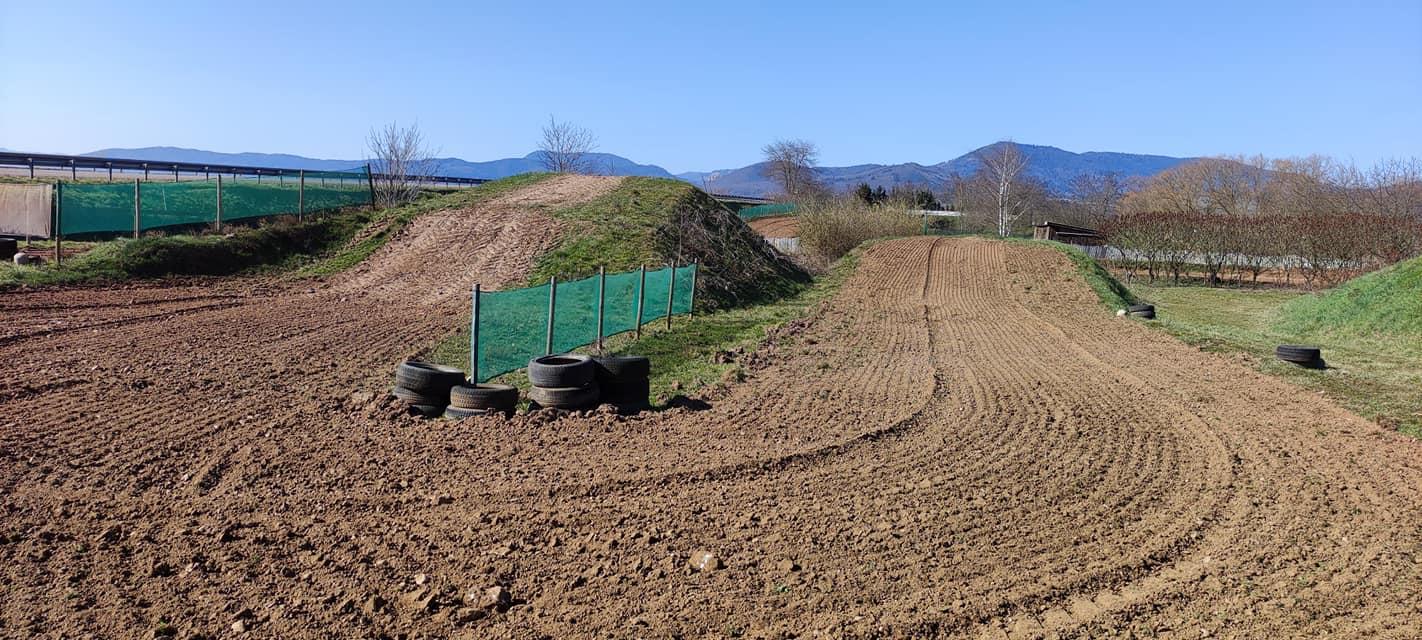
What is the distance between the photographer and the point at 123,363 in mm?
11234

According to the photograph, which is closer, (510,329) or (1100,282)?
(510,329)

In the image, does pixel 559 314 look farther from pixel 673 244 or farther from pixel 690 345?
pixel 673 244

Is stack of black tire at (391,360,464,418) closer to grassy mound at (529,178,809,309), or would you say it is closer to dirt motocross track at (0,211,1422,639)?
dirt motocross track at (0,211,1422,639)

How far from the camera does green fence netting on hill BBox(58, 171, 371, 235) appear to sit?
892 inches

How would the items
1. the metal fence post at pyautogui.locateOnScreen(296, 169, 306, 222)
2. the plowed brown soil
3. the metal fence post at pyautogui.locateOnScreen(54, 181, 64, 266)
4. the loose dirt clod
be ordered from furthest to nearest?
1. the plowed brown soil
2. the metal fence post at pyautogui.locateOnScreen(296, 169, 306, 222)
3. the metal fence post at pyautogui.locateOnScreen(54, 181, 64, 266)
4. the loose dirt clod

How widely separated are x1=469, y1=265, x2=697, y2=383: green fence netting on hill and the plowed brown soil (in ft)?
123

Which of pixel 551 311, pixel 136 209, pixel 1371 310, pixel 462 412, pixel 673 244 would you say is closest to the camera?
pixel 462 412

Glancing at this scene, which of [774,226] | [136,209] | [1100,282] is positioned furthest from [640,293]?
[774,226]

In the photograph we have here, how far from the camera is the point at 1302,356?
15.9 m

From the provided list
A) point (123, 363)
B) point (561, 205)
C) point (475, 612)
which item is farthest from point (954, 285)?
point (475, 612)

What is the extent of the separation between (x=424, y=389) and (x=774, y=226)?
173 feet

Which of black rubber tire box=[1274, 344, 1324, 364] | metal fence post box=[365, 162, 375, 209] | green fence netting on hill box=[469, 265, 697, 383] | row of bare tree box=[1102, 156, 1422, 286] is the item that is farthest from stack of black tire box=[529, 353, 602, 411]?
row of bare tree box=[1102, 156, 1422, 286]

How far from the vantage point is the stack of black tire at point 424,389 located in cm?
963

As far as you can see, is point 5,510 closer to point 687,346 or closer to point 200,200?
point 687,346
